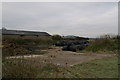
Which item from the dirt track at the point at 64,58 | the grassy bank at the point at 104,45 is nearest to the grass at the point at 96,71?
the dirt track at the point at 64,58

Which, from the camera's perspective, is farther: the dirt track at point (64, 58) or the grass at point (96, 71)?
the dirt track at point (64, 58)

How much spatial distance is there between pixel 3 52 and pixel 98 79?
361cm

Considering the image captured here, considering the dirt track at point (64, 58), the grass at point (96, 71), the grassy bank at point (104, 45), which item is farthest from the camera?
the grassy bank at point (104, 45)

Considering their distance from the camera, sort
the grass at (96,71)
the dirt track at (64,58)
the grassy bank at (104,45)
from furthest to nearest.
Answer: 1. the grassy bank at (104,45)
2. the dirt track at (64,58)
3. the grass at (96,71)

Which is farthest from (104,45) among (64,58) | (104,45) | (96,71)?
(96,71)

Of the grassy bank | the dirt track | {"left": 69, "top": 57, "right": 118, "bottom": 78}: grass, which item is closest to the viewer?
{"left": 69, "top": 57, "right": 118, "bottom": 78}: grass

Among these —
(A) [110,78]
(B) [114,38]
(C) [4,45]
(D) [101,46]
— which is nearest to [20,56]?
(C) [4,45]

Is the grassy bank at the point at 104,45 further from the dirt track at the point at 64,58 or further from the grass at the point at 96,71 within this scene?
the grass at the point at 96,71

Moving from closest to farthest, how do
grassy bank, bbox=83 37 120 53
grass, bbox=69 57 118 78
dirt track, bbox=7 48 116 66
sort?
grass, bbox=69 57 118 78, dirt track, bbox=7 48 116 66, grassy bank, bbox=83 37 120 53

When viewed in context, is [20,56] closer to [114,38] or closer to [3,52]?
[3,52]

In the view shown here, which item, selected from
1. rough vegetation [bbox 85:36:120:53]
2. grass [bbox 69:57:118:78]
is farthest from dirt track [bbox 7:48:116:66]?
rough vegetation [bbox 85:36:120:53]

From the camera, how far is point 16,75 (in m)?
4.74

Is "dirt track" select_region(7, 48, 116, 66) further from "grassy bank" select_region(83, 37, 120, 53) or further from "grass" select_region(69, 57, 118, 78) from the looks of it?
"grassy bank" select_region(83, 37, 120, 53)

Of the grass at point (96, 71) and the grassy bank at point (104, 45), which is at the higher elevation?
the grassy bank at point (104, 45)
